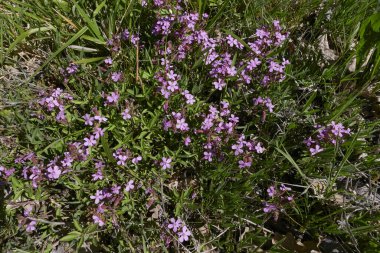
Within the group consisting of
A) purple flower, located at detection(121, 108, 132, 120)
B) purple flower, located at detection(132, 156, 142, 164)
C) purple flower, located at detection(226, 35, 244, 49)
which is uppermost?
purple flower, located at detection(226, 35, 244, 49)

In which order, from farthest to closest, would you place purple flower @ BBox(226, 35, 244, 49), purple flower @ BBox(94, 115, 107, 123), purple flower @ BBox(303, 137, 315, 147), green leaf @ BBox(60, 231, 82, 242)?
purple flower @ BBox(226, 35, 244, 49) → purple flower @ BBox(303, 137, 315, 147) → purple flower @ BBox(94, 115, 107, 123) → green leaf @ BBox(60, 231, 82, 242)

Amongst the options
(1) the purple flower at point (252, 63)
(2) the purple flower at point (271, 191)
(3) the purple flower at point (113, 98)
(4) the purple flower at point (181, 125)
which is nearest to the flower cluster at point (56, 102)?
(3) the purple flower at point (113, 98)

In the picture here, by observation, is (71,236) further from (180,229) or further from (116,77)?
(116,77)

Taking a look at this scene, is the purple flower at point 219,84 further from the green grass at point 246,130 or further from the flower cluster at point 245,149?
the flower cluster at point 245,149

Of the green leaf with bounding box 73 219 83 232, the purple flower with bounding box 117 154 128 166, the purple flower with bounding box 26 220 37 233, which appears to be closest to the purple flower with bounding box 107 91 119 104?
the purple flower with bounding box 117 154 128 166

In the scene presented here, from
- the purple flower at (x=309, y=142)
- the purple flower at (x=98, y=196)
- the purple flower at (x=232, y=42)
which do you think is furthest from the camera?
the purple flower at (x=232, y=42)

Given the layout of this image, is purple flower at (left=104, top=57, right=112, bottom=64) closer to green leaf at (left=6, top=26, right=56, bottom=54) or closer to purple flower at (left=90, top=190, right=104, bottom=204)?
green leaf at (left=6, top=26, right=56, bottom=54)

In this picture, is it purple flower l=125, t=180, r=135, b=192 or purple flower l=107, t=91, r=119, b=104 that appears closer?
purple flower l=125, t=180, r=135, b=192

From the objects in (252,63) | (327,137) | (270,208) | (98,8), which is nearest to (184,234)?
(270,208)
